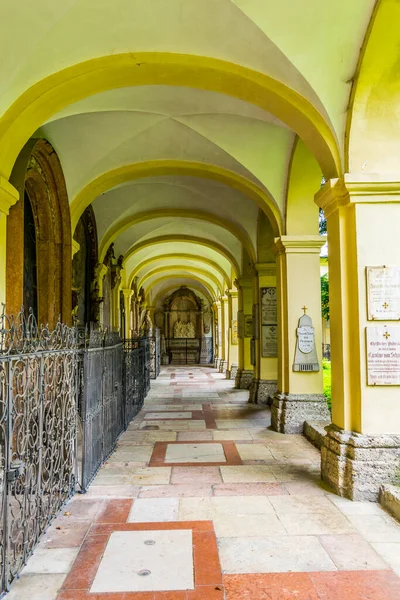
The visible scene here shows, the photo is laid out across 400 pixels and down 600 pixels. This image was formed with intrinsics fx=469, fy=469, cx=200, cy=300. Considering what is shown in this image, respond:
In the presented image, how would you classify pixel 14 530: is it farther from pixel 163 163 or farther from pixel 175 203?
pixel 175 203

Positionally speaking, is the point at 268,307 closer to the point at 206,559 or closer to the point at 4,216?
the point at 4,216

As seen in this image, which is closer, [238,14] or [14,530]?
[14,530]

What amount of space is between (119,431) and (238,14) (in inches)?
217

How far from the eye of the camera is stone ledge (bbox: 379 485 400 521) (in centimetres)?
382

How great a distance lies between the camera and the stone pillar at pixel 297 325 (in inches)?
280

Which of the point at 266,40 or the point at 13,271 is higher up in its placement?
the point at 266,40

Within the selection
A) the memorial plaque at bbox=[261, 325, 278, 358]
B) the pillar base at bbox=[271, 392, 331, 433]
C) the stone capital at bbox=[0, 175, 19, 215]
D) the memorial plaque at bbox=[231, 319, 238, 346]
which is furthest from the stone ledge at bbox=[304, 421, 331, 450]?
the memorial plaque at bbox=[231, 319, 238, 346]

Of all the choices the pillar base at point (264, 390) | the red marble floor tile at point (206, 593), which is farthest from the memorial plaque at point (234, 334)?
the red marble floor tile at point (206, 593)

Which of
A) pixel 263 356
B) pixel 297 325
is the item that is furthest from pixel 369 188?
pixel 263 356

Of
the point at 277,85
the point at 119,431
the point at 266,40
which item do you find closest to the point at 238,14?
the point at 266,40

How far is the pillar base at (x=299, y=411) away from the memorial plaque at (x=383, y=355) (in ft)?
9.34

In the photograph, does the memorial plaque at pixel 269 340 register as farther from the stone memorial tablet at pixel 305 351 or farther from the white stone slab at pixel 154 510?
the white stone slab at pixel 154 510

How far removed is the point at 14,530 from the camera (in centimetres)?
344

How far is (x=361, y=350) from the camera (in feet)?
14.6
